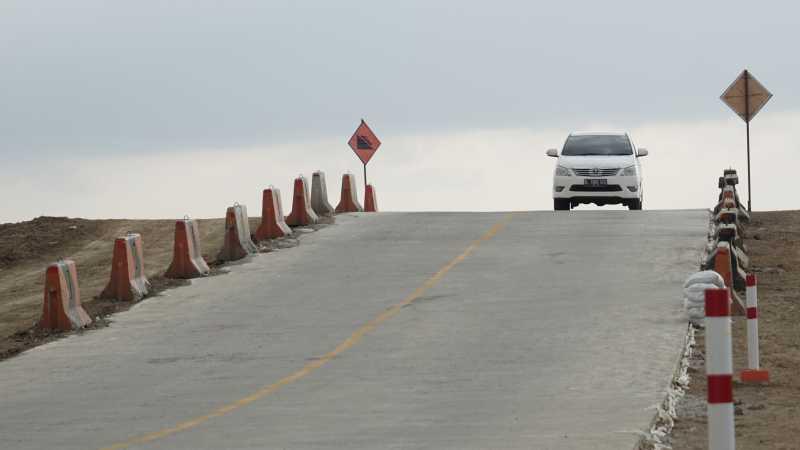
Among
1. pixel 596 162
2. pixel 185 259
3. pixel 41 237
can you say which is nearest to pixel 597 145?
pixel 596 162

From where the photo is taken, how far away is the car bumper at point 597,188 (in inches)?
1357

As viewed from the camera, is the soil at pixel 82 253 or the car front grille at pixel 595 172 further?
the car front grille at pixel 595 172

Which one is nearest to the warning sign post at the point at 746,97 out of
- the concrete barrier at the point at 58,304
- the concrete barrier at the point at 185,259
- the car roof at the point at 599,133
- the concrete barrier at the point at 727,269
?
the car roof at the point at 599,133

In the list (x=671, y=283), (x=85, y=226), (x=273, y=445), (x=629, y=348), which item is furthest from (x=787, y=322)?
(x=85, y=226)

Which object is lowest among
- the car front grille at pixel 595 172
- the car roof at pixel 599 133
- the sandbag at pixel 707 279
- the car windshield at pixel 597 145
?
the sandbag at pixel 707 279

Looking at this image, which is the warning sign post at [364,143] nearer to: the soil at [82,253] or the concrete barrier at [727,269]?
the soil at [82,253]

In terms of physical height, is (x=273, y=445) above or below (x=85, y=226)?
below

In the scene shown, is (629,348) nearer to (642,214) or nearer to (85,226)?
(642,214)

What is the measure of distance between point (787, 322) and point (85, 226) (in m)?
21.4

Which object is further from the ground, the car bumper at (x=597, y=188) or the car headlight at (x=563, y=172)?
the car headlight at (x=563, y=172)

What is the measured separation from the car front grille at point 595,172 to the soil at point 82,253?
6.00m

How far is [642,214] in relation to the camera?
31422mm

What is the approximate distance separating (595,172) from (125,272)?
14.4 metres

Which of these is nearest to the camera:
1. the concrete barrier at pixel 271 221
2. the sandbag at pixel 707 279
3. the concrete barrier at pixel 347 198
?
the sandbag at pixel 707 279
